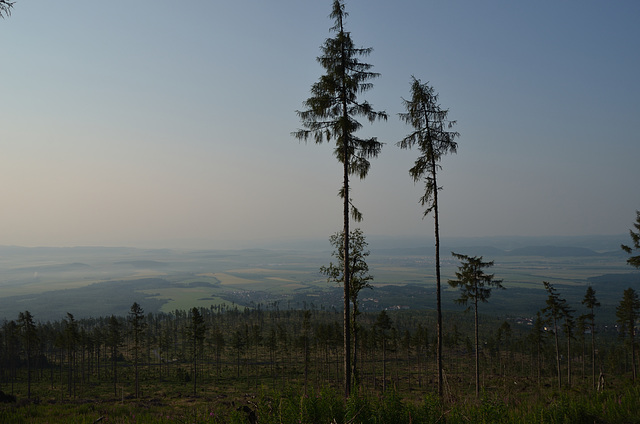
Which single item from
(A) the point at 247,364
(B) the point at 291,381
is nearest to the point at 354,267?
(B) the point at 291,381

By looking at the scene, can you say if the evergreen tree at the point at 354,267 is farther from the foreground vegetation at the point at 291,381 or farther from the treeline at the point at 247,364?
the treeline at the point at 247,364

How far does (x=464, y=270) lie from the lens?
29.4m

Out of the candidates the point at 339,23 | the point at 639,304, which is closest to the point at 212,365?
the point at 639,304

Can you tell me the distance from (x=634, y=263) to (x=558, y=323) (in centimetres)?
2184

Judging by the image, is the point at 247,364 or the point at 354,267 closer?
the point at 354,267

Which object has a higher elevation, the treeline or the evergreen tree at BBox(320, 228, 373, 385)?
the evergreen tree at BBox(320, 228, 373, 385)

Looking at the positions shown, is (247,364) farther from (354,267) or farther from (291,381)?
(354,267)

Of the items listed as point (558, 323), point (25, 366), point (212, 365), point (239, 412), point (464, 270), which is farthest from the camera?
point (212, 365)

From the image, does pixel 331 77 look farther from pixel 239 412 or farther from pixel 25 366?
pixel 25 366

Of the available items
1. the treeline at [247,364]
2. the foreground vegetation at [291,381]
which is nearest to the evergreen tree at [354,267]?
the foreground vegetation at [291,381]

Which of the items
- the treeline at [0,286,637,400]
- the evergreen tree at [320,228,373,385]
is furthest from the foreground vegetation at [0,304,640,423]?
the evergreen tree at [320,228,373,385]

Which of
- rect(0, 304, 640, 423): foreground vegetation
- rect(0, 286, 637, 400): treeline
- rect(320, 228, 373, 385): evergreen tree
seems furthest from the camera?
rect(0, 286, 637, 400): treeline

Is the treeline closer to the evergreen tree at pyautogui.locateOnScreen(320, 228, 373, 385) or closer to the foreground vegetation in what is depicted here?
the foreground vegetation

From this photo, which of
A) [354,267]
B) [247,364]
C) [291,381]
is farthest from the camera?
[247,364]
